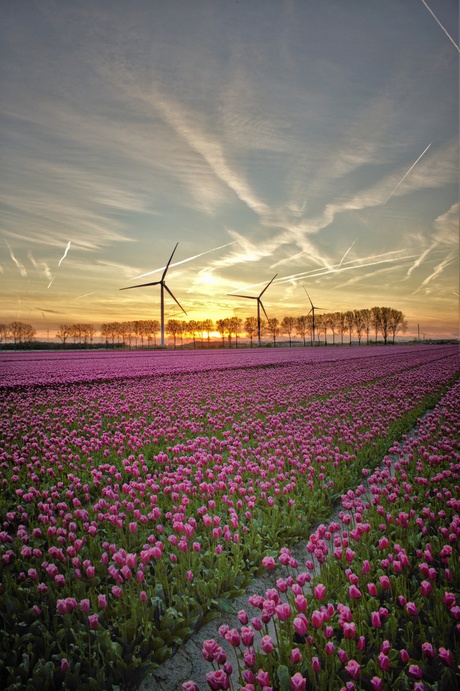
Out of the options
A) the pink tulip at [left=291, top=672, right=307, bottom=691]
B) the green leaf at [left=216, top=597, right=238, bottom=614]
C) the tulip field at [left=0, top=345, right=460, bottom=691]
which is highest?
the pink tulip at [left=291, top=672, right=307, bottom=691]

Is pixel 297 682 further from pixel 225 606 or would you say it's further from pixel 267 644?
pixel 225 606

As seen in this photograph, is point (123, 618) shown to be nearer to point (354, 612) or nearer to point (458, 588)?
point (354, 612)

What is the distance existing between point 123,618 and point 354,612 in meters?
2.21

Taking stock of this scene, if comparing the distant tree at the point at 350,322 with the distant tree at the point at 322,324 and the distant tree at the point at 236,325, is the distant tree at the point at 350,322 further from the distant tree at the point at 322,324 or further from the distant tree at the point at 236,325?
the distant tree at the point at 236,325

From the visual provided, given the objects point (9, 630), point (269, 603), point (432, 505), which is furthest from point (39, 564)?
point (432, 505)

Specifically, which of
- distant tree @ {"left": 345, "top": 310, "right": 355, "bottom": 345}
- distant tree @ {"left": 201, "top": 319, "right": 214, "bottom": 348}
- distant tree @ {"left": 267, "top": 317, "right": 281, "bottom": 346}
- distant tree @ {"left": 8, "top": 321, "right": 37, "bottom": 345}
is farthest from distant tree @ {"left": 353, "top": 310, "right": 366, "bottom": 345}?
distant tree @ {"left": 8, "top": 321, "right": 37, "bottom": 345}

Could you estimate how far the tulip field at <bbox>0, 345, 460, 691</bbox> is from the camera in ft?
10.2

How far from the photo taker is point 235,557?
464 cm

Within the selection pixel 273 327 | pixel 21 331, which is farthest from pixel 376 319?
pixel 21 331

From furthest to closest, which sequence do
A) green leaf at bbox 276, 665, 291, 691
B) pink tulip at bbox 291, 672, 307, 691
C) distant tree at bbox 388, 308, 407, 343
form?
distant tree at bbox 388, 308, 407, 343, green leaf at bbox 276, 665, 291, 691, pink tulip at bbox 291, 672, 307, 691

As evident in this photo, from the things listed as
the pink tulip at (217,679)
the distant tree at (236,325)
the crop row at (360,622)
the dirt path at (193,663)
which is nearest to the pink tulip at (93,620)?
the dirt path at (193,663)

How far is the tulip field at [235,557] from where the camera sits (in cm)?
309

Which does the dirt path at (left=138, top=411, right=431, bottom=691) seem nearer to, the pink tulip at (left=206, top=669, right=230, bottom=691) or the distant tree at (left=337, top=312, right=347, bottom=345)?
the pink tulip at (left=206, top=669, right=230, bottom=691)

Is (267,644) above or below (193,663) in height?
above
